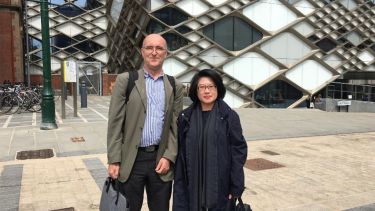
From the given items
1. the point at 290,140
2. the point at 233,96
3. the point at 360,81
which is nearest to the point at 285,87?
the point at 233,96

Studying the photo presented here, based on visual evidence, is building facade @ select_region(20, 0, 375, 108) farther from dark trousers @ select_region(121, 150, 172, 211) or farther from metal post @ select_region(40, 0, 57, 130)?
dark trousers @ select_region(121, 150, 172, 211)

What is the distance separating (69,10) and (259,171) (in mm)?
39855

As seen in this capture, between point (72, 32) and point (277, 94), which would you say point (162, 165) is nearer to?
point (277, 94)

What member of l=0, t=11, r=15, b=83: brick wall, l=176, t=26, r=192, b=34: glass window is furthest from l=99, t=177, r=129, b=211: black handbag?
l=176, t=26, r=192, b=34: glass window

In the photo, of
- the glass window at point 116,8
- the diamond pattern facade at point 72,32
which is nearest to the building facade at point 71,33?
the diamond pattern facade at point 72,32

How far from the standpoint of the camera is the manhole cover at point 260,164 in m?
7.55

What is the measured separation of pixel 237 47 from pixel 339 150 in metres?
23.1

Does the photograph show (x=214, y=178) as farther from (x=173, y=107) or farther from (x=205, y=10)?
(x=205, y=10)

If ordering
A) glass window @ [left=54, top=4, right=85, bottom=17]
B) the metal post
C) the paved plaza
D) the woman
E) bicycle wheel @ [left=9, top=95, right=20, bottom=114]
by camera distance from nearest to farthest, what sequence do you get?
the woman < the paved plaza < the metal post < bicycle wheel @ [left=9, top=95, right=20, bottom=114] < glass window @ [left=54, top=4, right=85, bottom=17]

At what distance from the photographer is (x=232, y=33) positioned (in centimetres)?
3206

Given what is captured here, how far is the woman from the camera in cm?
310

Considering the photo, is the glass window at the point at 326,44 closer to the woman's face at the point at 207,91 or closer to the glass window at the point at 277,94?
the glass window at the point at 277,94

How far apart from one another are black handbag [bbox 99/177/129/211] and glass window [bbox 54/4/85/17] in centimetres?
4226

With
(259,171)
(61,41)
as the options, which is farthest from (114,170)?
(61,41)
